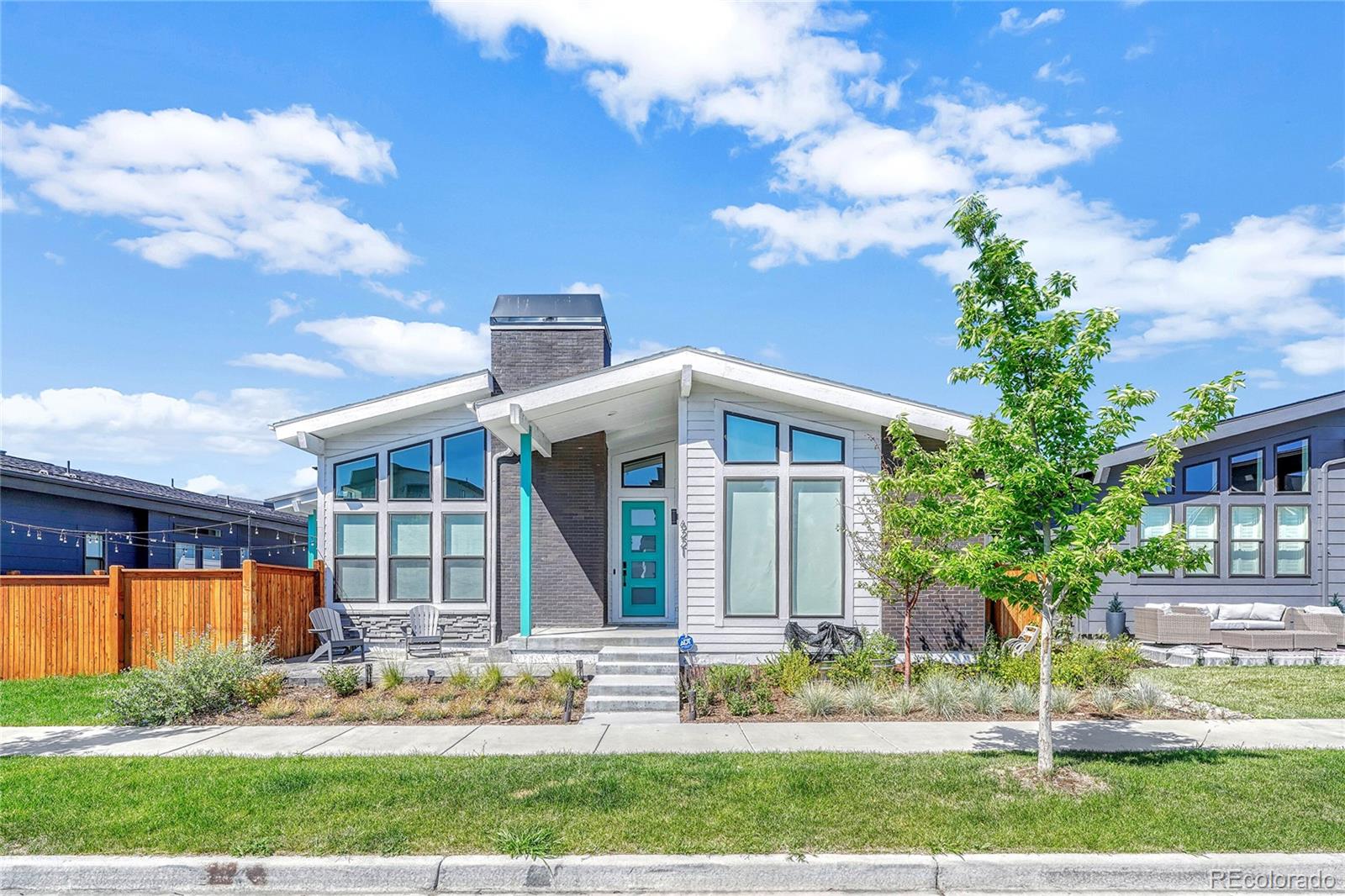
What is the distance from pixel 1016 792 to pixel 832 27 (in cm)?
983

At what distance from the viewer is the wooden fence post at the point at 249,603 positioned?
12.4 m

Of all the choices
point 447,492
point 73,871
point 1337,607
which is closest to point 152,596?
point 447,492

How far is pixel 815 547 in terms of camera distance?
1223 centimetres

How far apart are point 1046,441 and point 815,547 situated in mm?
5511

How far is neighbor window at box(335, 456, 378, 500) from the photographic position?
1486cm

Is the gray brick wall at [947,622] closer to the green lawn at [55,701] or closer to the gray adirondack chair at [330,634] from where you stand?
the gray adirondack chair at [330,634]

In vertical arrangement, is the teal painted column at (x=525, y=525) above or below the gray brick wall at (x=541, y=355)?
below

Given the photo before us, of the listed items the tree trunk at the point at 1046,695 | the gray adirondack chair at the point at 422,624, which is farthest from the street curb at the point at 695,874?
the gray adirondack chair at the point at 422,624

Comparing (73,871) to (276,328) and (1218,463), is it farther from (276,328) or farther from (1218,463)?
(1218,463)

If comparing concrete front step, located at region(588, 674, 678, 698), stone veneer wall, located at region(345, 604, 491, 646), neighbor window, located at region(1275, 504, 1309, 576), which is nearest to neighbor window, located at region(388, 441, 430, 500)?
stone veneer wall, located at region(345, 604, 491, 646)

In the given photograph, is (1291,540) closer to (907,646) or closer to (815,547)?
(907,646)

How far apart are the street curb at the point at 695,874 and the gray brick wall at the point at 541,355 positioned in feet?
35.1

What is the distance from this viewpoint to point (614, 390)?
38.7 feet

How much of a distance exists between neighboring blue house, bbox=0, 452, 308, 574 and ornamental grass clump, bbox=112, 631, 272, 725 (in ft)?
25.1
